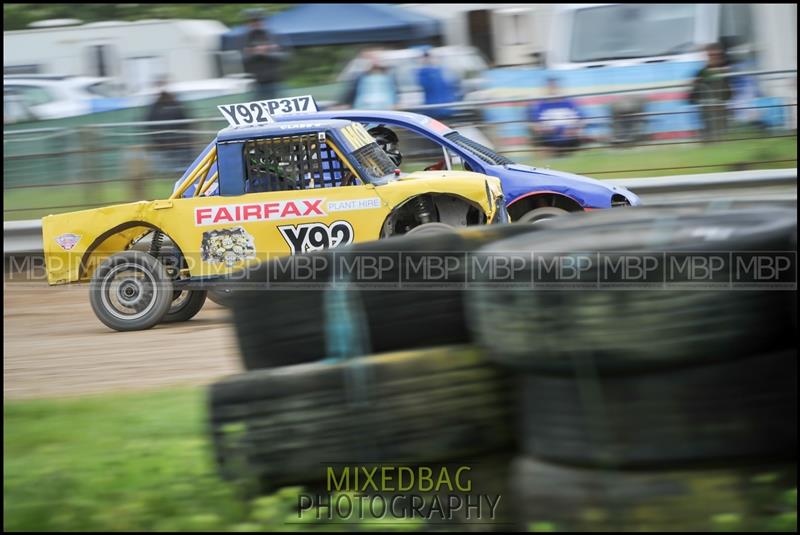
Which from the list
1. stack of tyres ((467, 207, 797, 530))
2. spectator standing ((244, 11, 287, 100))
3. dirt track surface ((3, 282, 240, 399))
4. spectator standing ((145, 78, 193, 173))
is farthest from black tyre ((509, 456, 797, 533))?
spectator standing ((244, 11, 287, 100))

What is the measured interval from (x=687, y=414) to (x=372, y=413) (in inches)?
39.6

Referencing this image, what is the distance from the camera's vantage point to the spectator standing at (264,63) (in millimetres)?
13453

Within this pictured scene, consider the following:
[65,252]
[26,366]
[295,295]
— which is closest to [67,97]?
[65,252]

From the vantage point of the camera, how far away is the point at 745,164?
11953mm

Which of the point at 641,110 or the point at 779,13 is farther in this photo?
the point at 779,13

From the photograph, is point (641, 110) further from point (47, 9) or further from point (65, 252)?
point (47, 9)

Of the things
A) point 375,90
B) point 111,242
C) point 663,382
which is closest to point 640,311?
point 663,382

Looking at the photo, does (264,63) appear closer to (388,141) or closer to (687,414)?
(388,141)

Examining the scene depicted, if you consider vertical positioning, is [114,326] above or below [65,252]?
below

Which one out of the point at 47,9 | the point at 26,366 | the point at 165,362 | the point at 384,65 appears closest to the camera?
the point at 165,362

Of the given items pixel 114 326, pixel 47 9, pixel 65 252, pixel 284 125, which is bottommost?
pixel 114 326

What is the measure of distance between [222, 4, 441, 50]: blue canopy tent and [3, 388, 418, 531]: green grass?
12.9m

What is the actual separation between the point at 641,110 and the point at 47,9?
1698 cm

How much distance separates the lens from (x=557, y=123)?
12.2m
